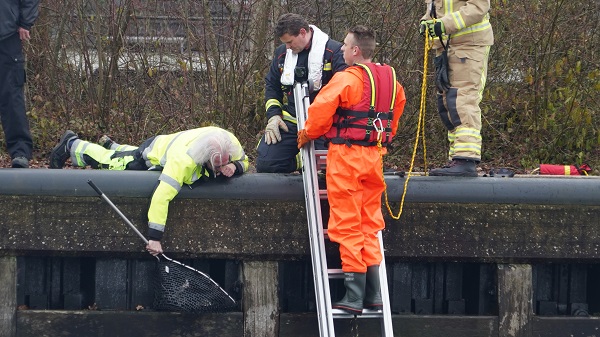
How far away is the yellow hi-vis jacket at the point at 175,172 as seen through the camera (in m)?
5.72

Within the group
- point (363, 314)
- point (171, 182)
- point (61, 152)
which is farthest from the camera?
point (61, 152)

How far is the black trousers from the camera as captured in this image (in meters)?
6.49

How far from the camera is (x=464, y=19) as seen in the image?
20.4ft

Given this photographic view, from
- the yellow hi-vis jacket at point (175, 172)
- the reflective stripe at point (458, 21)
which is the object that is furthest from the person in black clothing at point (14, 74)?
the reflective stripe at point (458, 21)

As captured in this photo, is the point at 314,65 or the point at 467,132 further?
the point at 314,65

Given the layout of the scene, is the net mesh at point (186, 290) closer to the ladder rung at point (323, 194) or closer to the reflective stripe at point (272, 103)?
the ladder rung at point (323, 194)

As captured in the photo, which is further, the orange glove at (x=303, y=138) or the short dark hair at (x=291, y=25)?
the short dark hair at (x=291, y=25)

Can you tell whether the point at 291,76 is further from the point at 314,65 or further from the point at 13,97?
the point at 13,97

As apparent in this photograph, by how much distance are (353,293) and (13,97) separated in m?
2.76

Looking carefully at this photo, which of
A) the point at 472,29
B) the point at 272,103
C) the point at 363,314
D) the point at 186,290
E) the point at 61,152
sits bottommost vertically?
the point at 363,314

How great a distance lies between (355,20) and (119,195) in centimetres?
421

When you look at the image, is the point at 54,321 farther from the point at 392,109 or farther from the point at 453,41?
the point at 453,41

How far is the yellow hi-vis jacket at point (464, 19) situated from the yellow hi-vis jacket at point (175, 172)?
1619 mm

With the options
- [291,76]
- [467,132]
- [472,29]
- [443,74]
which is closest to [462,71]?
[443,74]
